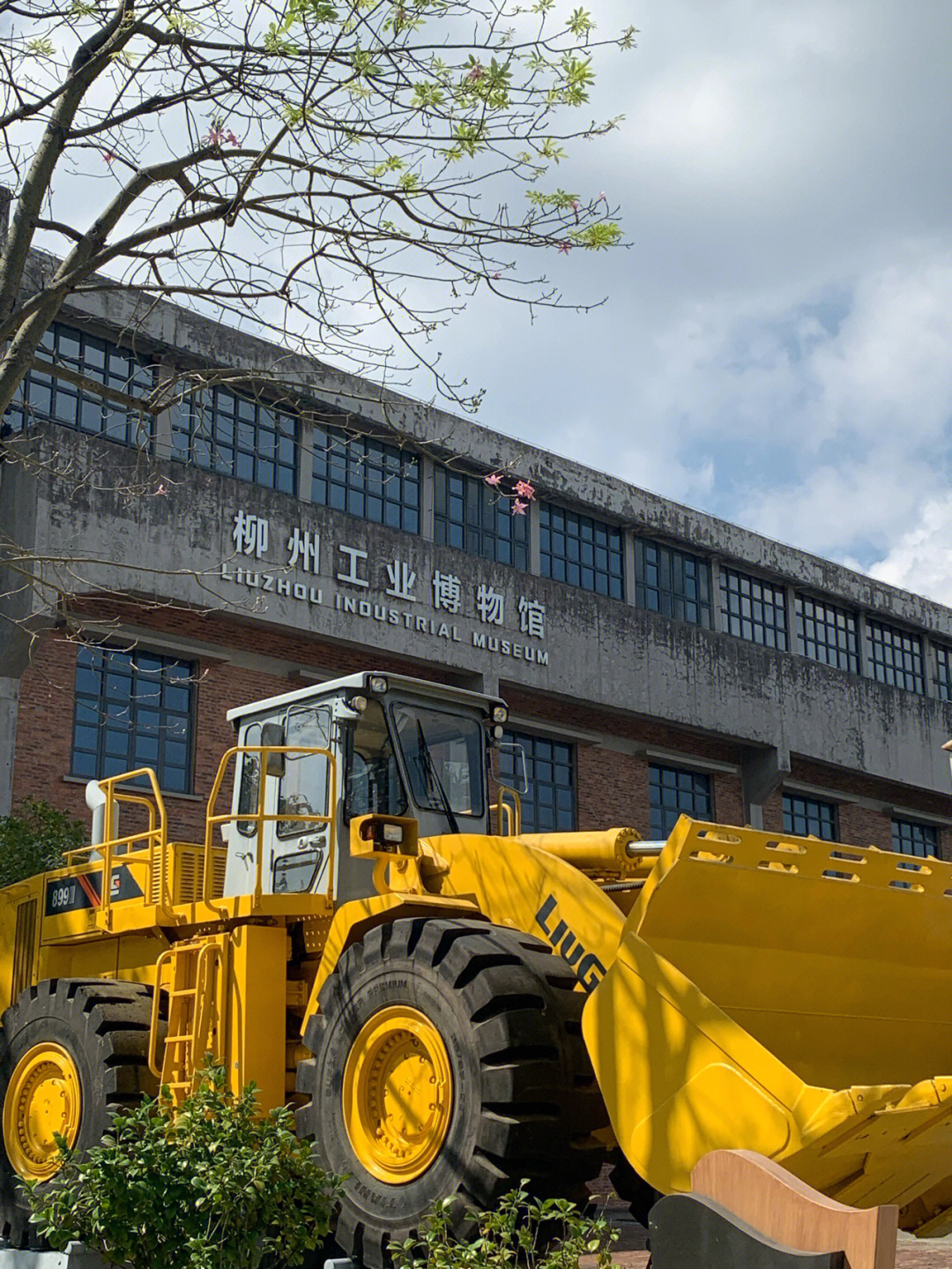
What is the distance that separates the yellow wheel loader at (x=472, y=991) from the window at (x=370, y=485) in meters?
13.0

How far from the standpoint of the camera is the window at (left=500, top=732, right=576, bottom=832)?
2516 centimetres

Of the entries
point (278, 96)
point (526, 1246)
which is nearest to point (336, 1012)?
point (526, 1246)

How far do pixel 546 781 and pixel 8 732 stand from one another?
994 centimetres

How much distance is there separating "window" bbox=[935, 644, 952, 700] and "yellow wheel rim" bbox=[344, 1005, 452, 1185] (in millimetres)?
30108

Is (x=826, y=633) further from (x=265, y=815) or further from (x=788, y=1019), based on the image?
(x=788, y=1019)

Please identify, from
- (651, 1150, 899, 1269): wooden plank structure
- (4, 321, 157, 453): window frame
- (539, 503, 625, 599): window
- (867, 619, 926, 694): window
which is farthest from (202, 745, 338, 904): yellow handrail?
(867, 619, 926, 694): window

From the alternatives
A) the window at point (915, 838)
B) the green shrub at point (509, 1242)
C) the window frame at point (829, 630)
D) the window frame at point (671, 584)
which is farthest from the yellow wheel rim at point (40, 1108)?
the window at point (915, 838)

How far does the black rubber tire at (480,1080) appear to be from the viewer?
712 centimetres

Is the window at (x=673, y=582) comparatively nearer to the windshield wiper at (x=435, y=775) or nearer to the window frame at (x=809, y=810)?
the window frame at (x=809, y=810)

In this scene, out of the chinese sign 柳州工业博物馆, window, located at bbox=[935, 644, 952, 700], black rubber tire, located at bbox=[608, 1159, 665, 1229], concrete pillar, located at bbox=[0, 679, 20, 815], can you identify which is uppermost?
window, located at bbox=[935, 644, 952, 700]

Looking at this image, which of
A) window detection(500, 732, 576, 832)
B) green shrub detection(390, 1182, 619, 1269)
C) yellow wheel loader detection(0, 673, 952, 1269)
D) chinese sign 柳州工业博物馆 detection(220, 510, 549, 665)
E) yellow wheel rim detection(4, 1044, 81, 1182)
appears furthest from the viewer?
window detection(500, 732, 576, 832)

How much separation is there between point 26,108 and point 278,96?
1523mm

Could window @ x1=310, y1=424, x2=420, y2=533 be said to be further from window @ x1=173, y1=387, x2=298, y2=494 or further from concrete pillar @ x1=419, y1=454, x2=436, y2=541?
window @ x1=173, y1=387, x2=298, y2=494

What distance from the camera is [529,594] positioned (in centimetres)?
2516
